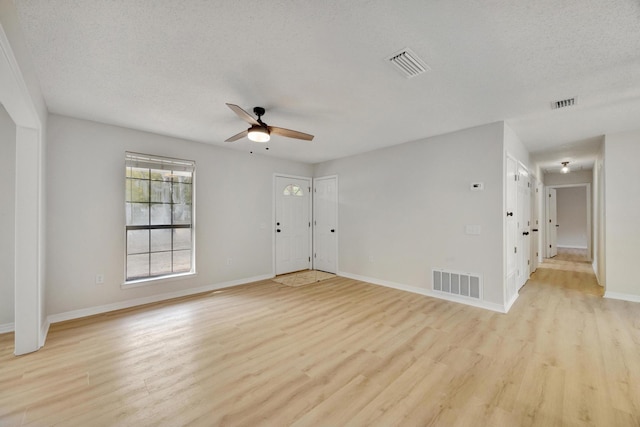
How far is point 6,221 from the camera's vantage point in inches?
119

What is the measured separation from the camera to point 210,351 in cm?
251

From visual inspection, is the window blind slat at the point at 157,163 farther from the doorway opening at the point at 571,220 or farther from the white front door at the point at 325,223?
the doorway opening at the point at 571,220

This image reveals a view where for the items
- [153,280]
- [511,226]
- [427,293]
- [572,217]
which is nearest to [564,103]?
[511,226]

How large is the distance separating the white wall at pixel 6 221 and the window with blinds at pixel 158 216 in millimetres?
1097

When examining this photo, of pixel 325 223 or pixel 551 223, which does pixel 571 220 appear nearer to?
pixel 551 223

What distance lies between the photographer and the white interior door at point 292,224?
5.65 meters

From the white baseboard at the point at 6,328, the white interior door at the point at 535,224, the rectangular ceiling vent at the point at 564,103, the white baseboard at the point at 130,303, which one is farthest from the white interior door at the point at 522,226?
the white baseboard at the point at 6,328

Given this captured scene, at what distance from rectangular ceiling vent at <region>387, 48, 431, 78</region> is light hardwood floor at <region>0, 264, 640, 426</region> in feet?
8.49

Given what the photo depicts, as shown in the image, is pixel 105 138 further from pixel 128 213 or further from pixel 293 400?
pixel 293 400

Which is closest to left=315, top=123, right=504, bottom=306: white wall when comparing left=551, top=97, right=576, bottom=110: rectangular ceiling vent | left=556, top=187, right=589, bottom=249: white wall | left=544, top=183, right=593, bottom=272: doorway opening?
left=551, top=97, right=576, bottom=110: rectangular ceiling vent

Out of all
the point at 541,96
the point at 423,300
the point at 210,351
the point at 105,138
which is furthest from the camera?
the point at 423,300

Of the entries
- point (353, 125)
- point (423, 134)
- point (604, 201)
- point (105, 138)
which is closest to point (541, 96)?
point (423, 134)

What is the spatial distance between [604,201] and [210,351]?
6.03m

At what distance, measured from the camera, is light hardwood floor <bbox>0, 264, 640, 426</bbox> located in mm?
1724
